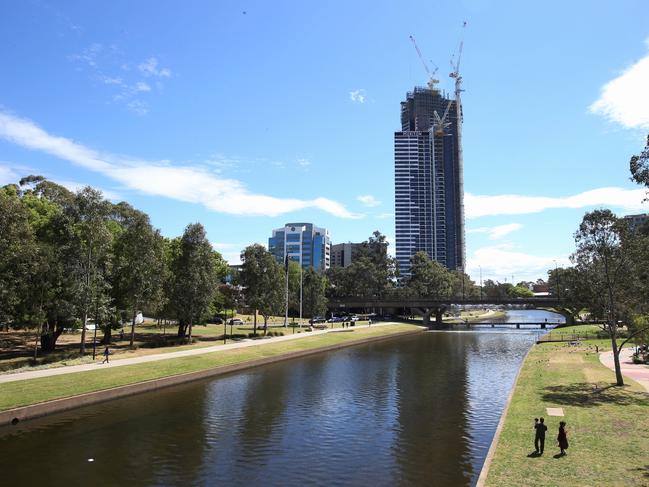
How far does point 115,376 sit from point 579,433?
36.3 metres

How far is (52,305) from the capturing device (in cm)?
4969

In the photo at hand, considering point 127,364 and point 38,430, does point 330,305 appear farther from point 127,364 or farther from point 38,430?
point 38,430

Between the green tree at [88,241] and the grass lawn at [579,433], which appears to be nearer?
the grass lawn at [579,433]

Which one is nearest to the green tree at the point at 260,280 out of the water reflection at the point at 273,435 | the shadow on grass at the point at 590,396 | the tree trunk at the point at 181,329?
the tree trunk at the point at 181,329

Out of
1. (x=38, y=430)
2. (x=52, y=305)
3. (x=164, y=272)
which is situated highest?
(x=164, y=272)

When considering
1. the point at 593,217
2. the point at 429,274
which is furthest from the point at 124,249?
the point at 429,274

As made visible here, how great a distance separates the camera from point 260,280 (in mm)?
84188

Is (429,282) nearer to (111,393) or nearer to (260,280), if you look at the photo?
(260,280)

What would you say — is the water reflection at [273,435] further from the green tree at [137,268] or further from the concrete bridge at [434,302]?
the concrete bridge at [434,302]

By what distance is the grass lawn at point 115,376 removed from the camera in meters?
34.1

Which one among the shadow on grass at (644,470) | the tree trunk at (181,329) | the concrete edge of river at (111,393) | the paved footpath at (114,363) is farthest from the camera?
the tree trunk at (181,329)

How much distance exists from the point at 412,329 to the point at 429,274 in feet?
173

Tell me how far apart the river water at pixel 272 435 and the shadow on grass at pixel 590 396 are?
Answer: 14.0 ft

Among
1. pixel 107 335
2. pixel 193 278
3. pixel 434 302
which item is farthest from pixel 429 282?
pixel 107 335
